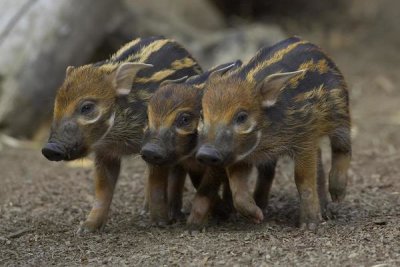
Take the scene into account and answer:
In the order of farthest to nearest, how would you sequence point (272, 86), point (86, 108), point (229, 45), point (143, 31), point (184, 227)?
point (229, 45) < point (143, 31) < point (184, 227) < point (86, 108) < point (272, 86)

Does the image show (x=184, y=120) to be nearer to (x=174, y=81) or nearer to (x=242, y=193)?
(x=174, y=81)

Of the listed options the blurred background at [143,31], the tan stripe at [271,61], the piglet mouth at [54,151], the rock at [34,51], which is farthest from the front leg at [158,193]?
the rock at [34,51]

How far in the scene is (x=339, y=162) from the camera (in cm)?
714

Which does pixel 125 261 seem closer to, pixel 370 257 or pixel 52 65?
pixel 370 257

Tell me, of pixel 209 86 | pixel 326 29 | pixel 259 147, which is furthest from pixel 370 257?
pixel 326 29

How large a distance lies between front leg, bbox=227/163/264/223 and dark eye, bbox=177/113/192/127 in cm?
43

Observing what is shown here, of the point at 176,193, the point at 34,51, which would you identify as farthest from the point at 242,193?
the point at 34,51

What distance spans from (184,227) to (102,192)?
2.24 feet

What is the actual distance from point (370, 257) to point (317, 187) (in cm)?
166

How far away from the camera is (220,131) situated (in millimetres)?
6199

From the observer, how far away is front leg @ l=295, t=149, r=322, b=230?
6.63 m

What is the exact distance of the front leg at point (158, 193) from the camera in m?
6.86

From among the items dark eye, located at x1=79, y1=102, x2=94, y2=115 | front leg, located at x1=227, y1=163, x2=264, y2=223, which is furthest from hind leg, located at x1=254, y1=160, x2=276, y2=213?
dark eye, located at x1=79, y1=102, x2=94, y2=115

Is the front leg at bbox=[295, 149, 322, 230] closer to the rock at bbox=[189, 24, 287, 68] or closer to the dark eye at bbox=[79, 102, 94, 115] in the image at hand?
the dark eye at bbox=[79, 102, 94, 115]
